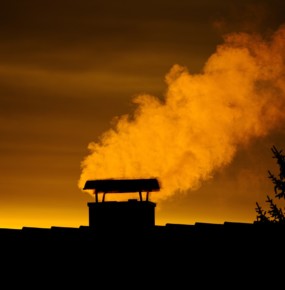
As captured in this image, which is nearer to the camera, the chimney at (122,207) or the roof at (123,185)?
the chimney at (122,207)

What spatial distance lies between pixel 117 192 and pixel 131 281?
12.5ft

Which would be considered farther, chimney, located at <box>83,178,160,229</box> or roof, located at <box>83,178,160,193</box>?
roof, located at <box>83,178,160,193</box>

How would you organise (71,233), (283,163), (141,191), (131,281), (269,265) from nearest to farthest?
1. (269,265)
2. (131,281)
3. (71,233)
4. (141,191)
5. (283,163)

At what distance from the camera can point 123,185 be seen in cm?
2067

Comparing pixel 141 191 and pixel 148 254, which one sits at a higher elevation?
pixel 141 191

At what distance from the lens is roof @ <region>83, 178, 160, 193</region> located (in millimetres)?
20375

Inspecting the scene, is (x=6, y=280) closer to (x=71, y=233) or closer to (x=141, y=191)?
(x=71, y=233)

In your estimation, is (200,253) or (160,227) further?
(160,227)

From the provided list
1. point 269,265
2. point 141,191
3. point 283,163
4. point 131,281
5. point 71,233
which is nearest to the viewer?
point 269,265

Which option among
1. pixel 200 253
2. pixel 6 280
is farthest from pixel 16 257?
pixel 200 253

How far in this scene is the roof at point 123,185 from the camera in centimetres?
2038

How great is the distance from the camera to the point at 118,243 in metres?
18.1

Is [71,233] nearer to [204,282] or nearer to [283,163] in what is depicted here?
[204,282]

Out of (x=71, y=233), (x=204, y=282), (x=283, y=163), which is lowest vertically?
(x=204, y=282)
